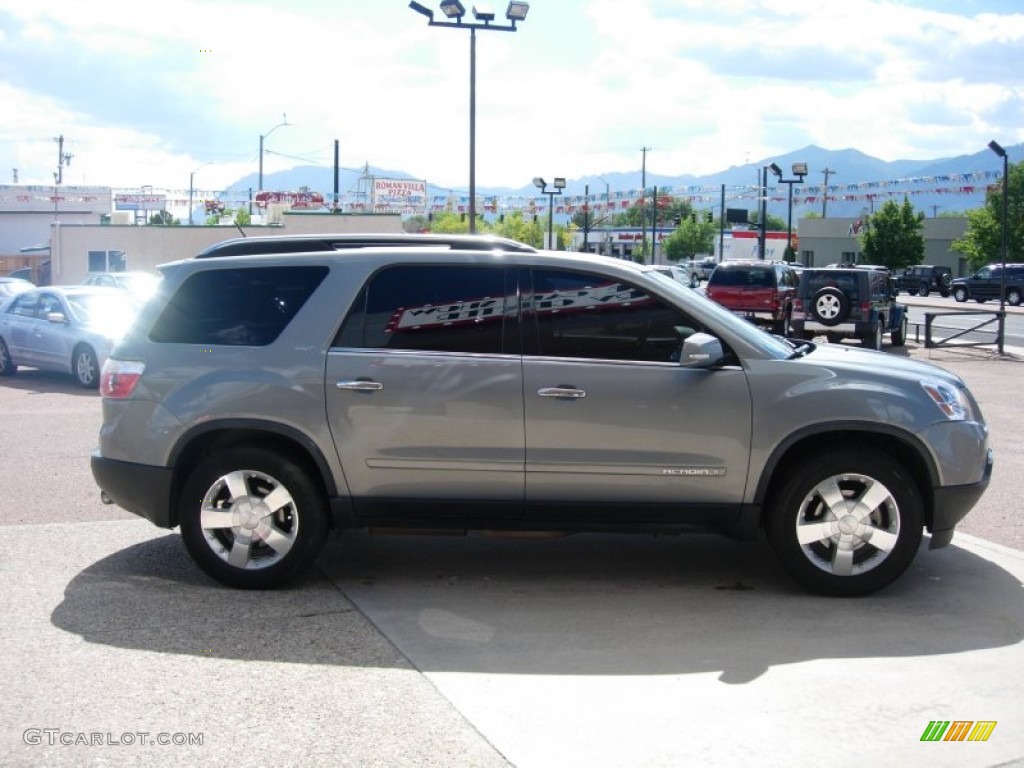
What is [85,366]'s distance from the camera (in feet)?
52.5

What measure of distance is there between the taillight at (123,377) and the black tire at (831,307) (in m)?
17.9

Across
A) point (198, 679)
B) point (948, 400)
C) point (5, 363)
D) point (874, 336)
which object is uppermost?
point (874, 336)

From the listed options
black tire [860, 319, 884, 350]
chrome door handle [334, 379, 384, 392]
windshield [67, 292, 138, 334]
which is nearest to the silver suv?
chrome door handle [334, 379, 384, 392]

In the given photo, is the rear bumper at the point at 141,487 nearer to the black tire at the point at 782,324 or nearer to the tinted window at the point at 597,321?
the tinted window at the point at 597,321

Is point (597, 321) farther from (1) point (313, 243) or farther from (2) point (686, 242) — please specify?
(2) point (686, 242)

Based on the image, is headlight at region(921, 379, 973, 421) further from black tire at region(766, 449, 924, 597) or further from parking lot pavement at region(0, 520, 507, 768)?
parking lot pavement at region(0, 520, 507, 768)

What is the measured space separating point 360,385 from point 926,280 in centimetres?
6031

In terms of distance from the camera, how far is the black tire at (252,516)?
6.08 m

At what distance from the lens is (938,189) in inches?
2633

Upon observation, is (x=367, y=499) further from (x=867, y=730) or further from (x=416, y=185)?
(x=416, y=185)

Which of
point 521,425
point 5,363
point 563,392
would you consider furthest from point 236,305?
point 5,363

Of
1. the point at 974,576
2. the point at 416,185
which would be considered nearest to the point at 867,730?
the point at 974,576

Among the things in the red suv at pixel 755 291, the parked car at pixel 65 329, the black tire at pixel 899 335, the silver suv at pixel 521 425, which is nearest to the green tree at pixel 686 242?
the red suv at pixel 755 291

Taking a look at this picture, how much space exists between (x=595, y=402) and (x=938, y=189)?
218 feet
